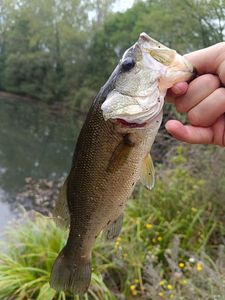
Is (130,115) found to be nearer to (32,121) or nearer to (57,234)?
(57,234)

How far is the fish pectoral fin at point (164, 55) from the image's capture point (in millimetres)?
1638

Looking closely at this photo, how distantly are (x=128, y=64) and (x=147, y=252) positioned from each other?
129 inches

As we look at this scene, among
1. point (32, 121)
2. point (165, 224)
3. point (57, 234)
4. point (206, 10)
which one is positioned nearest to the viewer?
point (57, 234)

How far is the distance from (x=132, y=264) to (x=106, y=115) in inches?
121

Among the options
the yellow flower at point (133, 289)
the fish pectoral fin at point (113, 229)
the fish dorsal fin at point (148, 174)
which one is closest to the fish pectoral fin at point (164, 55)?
the fish dorsal fin at point (148, 174)

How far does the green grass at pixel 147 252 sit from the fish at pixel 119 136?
5.31 feet

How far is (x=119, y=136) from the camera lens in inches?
67.2

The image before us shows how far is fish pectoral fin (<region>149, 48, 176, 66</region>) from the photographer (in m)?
1.64

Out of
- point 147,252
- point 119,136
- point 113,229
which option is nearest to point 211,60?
point 119,136

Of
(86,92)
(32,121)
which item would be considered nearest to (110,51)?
(86,92)

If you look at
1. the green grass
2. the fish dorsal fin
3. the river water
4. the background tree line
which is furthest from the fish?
the background tree line

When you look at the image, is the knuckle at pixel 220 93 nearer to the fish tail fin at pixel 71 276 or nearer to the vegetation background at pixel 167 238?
the fish tail fin at pixel 71 276

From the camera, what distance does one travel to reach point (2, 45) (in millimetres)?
46938

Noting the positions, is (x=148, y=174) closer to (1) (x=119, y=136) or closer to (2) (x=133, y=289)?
(1) (x=119, y=136)
